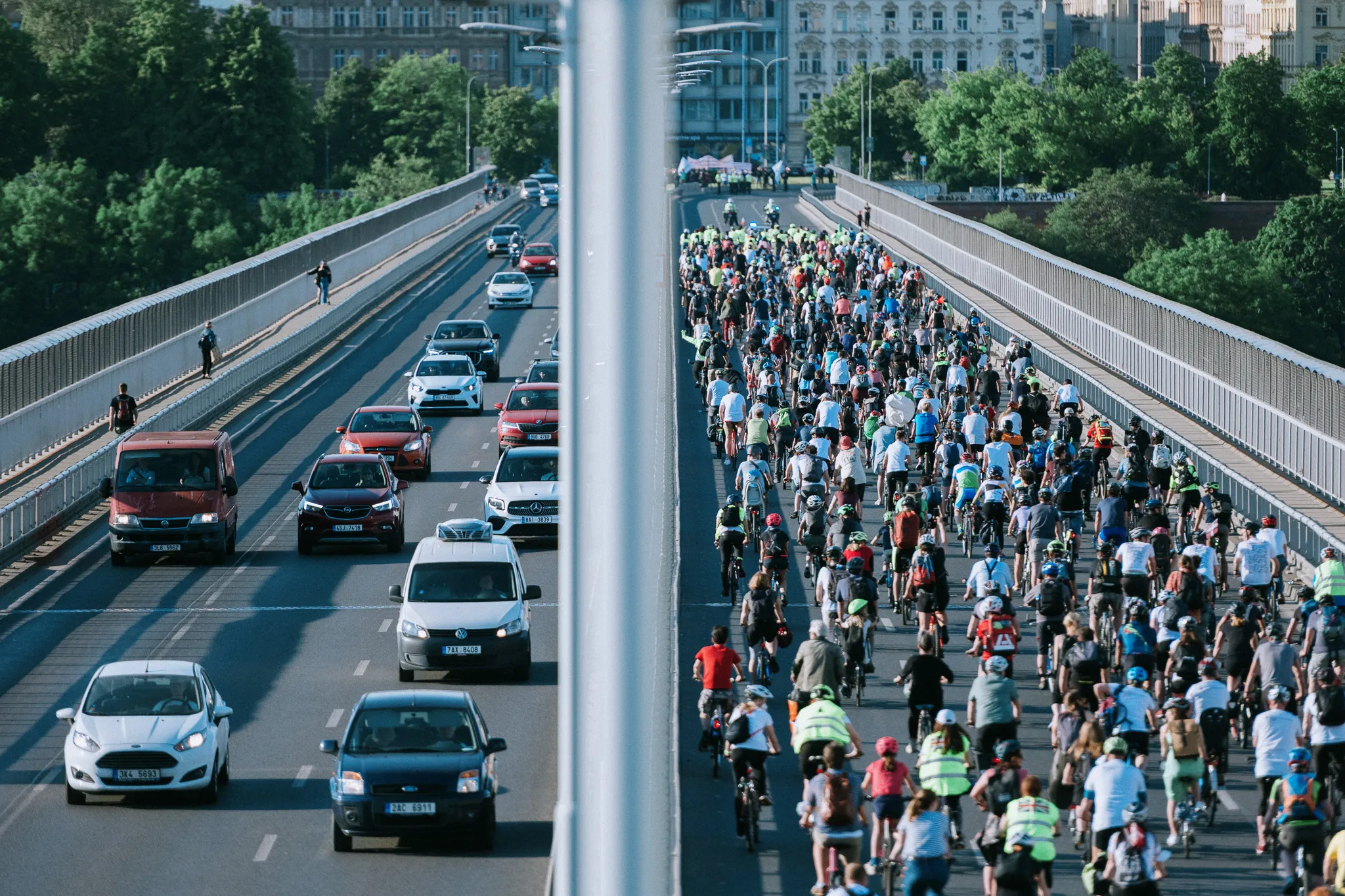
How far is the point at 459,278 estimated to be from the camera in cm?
8288

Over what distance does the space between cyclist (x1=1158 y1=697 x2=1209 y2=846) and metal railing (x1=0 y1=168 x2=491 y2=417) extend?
2424cm

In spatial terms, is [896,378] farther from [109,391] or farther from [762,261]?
[762,261]

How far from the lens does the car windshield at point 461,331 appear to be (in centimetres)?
5484

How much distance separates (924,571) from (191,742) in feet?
25.4

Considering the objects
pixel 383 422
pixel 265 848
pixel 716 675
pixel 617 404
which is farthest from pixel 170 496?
pixel 617 404

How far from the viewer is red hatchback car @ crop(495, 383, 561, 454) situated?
134 feet

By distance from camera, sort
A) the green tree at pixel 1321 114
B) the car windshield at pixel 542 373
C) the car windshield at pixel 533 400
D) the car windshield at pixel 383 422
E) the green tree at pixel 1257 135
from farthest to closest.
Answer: the green tree at pixel 1321 114 < the green tree at pixel 1257 135 < the car windshield at pixel 542 373 < the car windshield at pixel 533 400 < the car windshield at pixel 383 422

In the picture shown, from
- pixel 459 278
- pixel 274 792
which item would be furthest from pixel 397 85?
pixel 274 792

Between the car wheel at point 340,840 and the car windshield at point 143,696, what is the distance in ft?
6.62

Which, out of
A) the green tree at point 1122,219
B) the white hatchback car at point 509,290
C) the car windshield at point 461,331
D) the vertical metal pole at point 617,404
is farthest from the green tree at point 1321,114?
the vertical metal pole at point 617,404

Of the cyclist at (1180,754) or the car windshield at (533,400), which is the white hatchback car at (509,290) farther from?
the cyclist at (1180,754)

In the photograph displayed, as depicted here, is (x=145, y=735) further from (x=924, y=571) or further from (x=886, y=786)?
(x=924, y=571)

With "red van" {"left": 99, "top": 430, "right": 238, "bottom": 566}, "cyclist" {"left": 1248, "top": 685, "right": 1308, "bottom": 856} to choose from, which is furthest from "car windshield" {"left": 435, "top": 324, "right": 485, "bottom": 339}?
"cyclist" {"left": 1248, "top": 685, "right": 1308, "bottom": 856}

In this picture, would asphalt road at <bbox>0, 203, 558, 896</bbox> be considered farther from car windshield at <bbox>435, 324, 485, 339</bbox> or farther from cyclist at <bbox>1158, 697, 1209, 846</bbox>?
car windshield at <bbox>435, 324, 485, 339</bbox>
